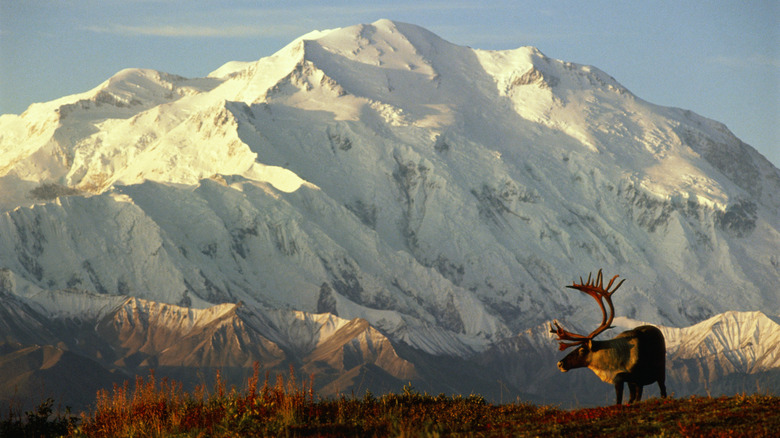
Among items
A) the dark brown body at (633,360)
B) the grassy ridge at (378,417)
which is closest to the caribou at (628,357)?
the dark brown body at (633,360)

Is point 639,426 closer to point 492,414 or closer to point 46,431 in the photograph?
point 492,414

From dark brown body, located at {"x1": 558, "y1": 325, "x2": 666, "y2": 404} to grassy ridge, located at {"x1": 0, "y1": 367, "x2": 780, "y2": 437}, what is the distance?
283 cm

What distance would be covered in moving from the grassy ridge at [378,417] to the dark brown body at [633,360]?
2.83 metres

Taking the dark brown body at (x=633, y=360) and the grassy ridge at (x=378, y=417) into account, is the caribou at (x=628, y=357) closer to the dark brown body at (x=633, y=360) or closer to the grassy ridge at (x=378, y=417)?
the dark brown body at (x=633, y=360)

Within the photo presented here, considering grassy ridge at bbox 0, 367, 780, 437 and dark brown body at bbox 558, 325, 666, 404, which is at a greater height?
dark brown body at bbox 558, 325, 666, 404

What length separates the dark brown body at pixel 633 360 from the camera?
37.7m

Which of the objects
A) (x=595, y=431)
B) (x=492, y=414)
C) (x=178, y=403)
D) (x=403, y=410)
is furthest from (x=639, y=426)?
(x=178, y=403)

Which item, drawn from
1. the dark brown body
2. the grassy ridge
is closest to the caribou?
the dark brown body

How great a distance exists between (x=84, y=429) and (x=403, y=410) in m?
9.43

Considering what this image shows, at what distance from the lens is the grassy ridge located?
30.0 meters

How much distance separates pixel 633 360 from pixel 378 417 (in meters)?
9.12

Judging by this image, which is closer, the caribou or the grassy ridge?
the grassy ridge

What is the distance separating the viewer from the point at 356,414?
3428 centimetres

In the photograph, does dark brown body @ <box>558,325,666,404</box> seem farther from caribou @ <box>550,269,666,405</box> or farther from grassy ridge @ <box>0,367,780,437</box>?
grassy ridge @ <box>0,367,780,437</box>
